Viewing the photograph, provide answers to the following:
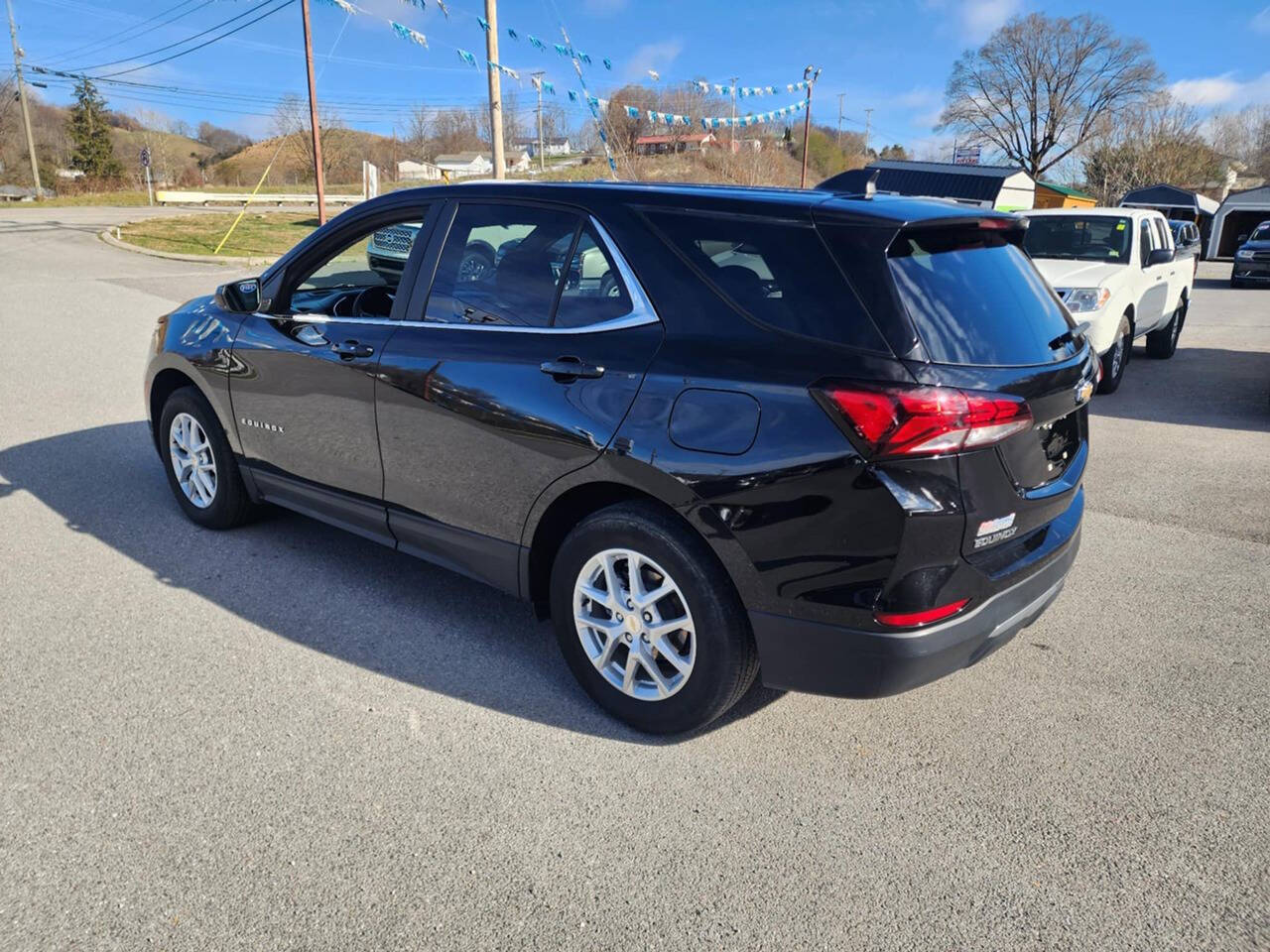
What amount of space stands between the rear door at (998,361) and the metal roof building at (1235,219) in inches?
1755

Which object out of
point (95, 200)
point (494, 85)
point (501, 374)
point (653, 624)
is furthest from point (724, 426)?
point (95, 200)

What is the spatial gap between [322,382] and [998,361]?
9.05 ft

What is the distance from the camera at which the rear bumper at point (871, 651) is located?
2.57 m

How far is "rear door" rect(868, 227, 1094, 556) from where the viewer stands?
2.56 metres

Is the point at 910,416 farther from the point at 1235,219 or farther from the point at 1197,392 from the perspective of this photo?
the point at 1235,219

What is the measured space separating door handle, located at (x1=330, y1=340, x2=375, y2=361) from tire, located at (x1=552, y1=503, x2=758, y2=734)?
4.16 feet

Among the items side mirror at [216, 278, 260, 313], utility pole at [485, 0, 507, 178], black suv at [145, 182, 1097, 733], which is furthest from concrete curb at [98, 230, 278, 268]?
black suv at [145, 182, 1097, 733]

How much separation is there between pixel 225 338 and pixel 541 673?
2.43m

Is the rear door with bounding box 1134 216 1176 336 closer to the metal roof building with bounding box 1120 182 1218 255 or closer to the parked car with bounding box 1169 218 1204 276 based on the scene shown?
the parked car with bounding box 1169 218 1204 276

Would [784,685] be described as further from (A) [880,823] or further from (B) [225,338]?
(B) [225,338]

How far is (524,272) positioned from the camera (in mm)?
3336

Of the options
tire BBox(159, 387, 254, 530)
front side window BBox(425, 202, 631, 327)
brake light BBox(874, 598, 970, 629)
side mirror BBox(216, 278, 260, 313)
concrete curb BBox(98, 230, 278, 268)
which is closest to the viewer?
brake light BBox(874, 598, 970, 629)

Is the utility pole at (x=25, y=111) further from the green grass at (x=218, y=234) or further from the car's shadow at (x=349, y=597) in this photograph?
the car's shadow at (x=349, y=597)

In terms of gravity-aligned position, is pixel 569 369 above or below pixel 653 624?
above
